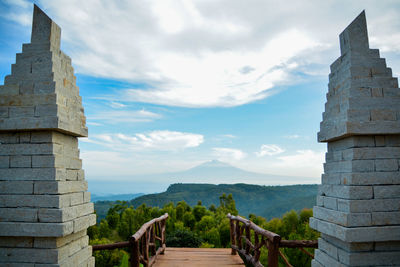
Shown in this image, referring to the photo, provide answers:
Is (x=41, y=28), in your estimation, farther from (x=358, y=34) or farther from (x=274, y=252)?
(x=274, y=252)

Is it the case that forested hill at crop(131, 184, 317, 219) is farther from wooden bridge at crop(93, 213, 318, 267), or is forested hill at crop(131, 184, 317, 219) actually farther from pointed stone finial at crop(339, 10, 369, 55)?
pointed stone finial at crop(339, 10, 369, 55)

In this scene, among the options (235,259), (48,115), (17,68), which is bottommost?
(235,259)

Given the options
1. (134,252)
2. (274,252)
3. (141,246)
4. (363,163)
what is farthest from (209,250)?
(363,163)

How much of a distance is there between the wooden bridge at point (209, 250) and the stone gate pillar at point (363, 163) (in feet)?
3.36

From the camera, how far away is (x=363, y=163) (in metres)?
3.48

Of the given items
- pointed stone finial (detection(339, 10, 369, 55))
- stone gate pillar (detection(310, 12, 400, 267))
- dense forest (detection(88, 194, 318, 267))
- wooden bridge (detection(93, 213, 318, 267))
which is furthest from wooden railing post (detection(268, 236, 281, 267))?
dense forest (detection(88, 194, 318, 267))

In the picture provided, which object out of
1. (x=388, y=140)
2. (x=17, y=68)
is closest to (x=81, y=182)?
(x=17, y=68)

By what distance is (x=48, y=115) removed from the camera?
3590 millimetres

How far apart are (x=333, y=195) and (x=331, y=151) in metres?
0.64

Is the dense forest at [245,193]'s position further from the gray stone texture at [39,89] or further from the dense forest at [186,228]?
the gray stone texture at [39,89]

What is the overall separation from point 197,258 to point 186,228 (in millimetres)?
3727

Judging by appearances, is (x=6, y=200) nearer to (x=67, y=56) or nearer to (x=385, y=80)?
(x=67, y=56)

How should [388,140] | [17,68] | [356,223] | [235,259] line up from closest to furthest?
[356,223] → [388,140] → [17,68] → [235,259]

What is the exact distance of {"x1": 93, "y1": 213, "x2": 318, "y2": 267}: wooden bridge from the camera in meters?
4.88
